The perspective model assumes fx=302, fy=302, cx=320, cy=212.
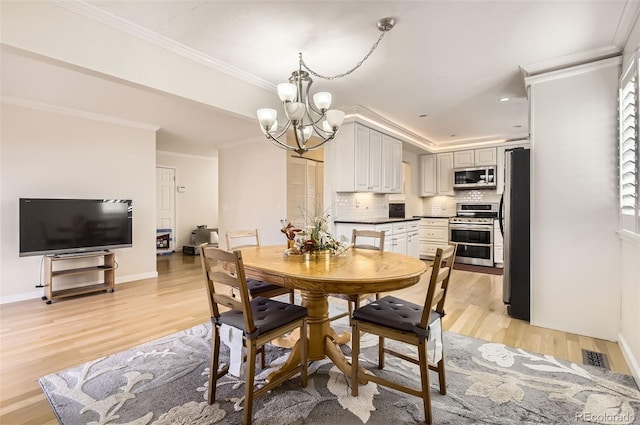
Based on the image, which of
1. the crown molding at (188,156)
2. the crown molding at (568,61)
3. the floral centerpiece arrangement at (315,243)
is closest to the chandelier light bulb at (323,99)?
the floral centerpiece arrangement at (315,243)

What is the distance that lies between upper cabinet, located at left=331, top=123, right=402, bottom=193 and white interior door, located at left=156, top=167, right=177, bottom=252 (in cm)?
486

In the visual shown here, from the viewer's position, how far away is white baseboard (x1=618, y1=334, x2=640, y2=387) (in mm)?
2059

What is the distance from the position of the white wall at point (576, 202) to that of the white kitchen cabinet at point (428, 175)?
13.2 feet

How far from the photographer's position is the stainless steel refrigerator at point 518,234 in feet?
10.3

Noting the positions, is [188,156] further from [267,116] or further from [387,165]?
[267,116]

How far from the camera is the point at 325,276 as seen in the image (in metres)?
1.67

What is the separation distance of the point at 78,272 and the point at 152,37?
10.7 ft

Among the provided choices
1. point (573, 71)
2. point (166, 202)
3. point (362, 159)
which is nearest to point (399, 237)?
point (362, 159)

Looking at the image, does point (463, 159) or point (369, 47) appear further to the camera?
point (463, 159)

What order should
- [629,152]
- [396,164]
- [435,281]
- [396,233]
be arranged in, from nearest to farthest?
[435,281]
[629,152]
[396,233]
[396,164]

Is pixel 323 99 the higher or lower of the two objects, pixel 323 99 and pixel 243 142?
the lower

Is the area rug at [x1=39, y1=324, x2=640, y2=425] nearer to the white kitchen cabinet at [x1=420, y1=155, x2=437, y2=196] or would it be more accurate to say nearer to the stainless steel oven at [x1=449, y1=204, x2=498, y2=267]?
the stainless steel oven at [x1=449, y1=204, x2=498, y2=267]

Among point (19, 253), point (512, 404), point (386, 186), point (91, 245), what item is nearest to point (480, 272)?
point (386, 186)

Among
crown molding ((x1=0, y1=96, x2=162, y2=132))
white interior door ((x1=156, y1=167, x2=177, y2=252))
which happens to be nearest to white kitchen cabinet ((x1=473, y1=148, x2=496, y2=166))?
crown molding ((x1=0, y1=96, x2=162, y2=132))
